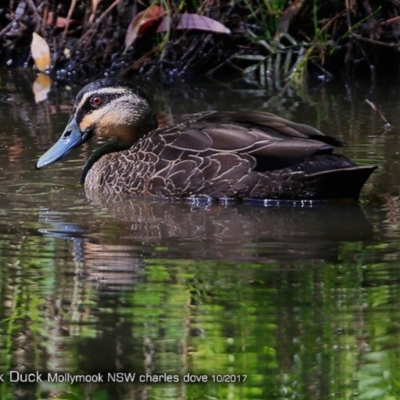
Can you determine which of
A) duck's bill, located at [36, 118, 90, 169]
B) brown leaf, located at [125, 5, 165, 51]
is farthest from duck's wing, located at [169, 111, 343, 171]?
brown leaf, located at [125, 5, 165, 51]

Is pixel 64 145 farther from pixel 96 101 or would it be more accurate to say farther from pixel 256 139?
pixel 256 139

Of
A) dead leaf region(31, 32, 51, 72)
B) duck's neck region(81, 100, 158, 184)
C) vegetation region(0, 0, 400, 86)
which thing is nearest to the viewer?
duck's neck region(81, 100, 158, 184)

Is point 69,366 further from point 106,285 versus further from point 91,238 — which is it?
point 91,238

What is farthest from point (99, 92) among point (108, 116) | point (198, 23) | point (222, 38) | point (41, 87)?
point (222, 38)

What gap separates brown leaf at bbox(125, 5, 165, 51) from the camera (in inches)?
473

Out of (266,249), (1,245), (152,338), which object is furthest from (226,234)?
(152,338)

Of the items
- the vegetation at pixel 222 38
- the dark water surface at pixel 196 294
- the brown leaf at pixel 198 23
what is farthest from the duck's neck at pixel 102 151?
the brown leaf at pixel 198 23

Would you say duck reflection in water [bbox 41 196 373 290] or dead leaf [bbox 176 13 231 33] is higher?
dead leaf [bbox 176 13 231 33]

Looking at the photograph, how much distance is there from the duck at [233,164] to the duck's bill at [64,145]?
15mm

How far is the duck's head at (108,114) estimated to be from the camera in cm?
818

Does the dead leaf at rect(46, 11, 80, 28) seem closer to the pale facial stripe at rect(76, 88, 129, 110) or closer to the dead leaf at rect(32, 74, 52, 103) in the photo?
the dead leaf at rect(32, 74, 52, 103)

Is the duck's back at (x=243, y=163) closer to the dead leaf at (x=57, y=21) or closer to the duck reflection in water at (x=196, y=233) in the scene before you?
the duck reflection in water at (x=196, y=233)

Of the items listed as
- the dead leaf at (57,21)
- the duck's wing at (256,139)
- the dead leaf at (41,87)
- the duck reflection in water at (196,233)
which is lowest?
the dead leaf at (41,87)

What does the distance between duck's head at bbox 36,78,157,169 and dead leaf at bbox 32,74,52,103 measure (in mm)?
2997
